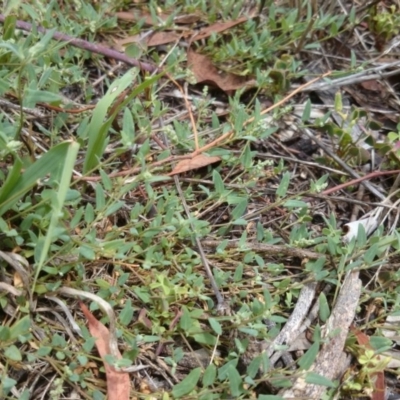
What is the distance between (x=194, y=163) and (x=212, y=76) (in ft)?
1.52

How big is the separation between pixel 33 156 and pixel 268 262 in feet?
2.42

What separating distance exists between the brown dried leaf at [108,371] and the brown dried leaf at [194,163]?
0.54m

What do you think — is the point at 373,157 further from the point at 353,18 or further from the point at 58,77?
the point at 58,77

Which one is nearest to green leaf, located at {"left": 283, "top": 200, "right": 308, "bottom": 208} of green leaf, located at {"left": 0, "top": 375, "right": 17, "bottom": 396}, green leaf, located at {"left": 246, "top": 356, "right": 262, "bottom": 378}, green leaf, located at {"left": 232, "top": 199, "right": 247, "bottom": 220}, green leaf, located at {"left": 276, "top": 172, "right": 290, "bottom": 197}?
green leaf, located at {"left": 276, "top": 172, "right": 290, "bottom": 197}

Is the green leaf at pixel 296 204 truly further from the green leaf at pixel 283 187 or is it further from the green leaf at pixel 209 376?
the green leaf at pixel 209 376

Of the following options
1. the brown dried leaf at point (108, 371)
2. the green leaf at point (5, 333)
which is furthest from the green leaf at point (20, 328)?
the brown dried leaf at point (108, 371)

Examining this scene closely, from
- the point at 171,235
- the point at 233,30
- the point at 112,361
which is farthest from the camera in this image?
the point at 233,30

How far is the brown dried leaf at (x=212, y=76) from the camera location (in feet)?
7.32

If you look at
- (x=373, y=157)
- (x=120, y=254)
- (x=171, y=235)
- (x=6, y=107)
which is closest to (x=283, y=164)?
(x=373, y=157)

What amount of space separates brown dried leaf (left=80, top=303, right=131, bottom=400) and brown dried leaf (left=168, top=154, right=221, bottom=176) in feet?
1.76

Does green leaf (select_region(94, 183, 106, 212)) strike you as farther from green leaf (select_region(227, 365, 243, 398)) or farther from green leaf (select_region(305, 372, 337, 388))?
green leaf (select_region(305, 372, 337, 388))

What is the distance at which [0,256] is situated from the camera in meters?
1.50

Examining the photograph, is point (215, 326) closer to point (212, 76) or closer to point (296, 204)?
point (296, 204)

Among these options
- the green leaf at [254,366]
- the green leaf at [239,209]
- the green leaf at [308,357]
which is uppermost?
the green leaf at [239,209]
